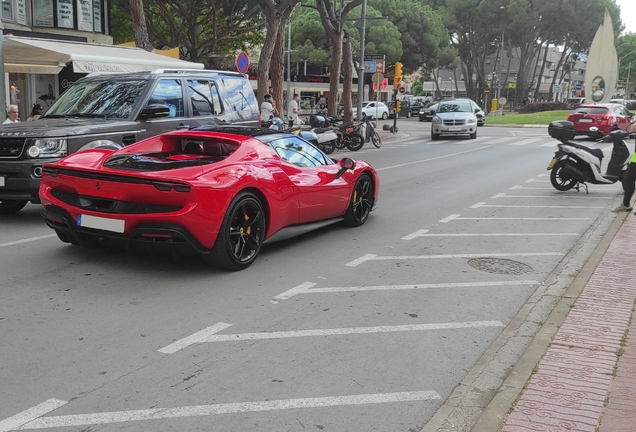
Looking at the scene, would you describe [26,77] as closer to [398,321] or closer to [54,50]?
[54,50]

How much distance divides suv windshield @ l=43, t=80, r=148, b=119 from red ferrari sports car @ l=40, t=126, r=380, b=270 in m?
2.14

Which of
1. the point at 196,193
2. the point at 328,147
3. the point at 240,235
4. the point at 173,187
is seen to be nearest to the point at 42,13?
the point at 328,147

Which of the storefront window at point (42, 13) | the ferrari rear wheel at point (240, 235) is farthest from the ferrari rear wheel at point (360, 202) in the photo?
the storefront window at point (42, 13)

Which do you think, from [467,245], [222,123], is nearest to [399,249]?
[467,245]

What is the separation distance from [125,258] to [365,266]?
8.19 ft

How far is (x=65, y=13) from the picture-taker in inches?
960

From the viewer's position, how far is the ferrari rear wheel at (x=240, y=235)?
6267 millimetres

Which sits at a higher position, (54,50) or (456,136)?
(54,50)

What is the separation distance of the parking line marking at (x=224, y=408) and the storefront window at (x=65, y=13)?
76.9ft

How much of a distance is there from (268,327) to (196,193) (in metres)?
1.55

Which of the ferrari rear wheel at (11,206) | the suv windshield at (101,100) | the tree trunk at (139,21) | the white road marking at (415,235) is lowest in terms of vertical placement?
the white road marking at (415,235)

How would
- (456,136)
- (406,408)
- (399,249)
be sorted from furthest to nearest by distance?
(456,136)
(399,249)
(406,408)

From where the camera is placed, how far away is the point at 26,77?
24.3 metres

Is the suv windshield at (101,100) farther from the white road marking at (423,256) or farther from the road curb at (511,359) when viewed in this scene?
the road curb at (511,359)
